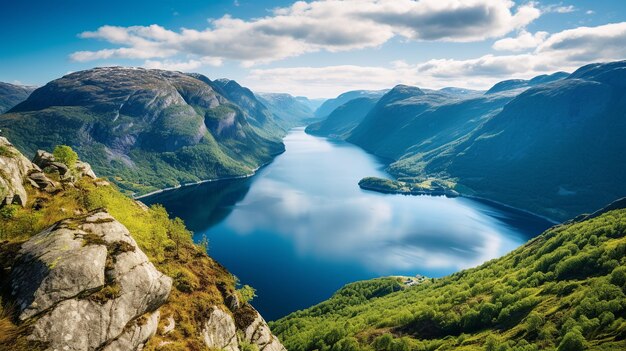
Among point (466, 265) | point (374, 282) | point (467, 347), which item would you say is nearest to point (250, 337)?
point (467, 347)

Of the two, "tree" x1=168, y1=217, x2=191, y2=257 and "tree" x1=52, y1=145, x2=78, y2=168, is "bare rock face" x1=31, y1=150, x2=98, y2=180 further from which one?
"tree" x1=168, y1=217, x2=191, y2=257

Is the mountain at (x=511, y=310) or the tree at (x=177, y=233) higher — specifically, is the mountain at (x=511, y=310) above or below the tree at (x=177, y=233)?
below

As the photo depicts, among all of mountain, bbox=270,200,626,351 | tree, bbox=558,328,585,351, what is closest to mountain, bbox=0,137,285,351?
mountain, bbox=270,200,626,351

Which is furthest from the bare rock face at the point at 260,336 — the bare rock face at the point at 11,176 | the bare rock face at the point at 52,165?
the bare rock face at the point at 52,165

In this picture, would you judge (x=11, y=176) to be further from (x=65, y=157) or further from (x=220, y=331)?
(x=220, y=331)

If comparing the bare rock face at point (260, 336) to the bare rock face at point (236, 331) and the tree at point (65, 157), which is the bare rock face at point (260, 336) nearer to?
the bare rock face at point (236, 331)

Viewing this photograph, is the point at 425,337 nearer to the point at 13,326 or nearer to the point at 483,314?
the point at 483,314

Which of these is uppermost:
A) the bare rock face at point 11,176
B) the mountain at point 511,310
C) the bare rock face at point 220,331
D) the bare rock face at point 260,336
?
the bare rock face at point 11,176

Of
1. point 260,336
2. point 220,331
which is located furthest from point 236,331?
point 260,336
